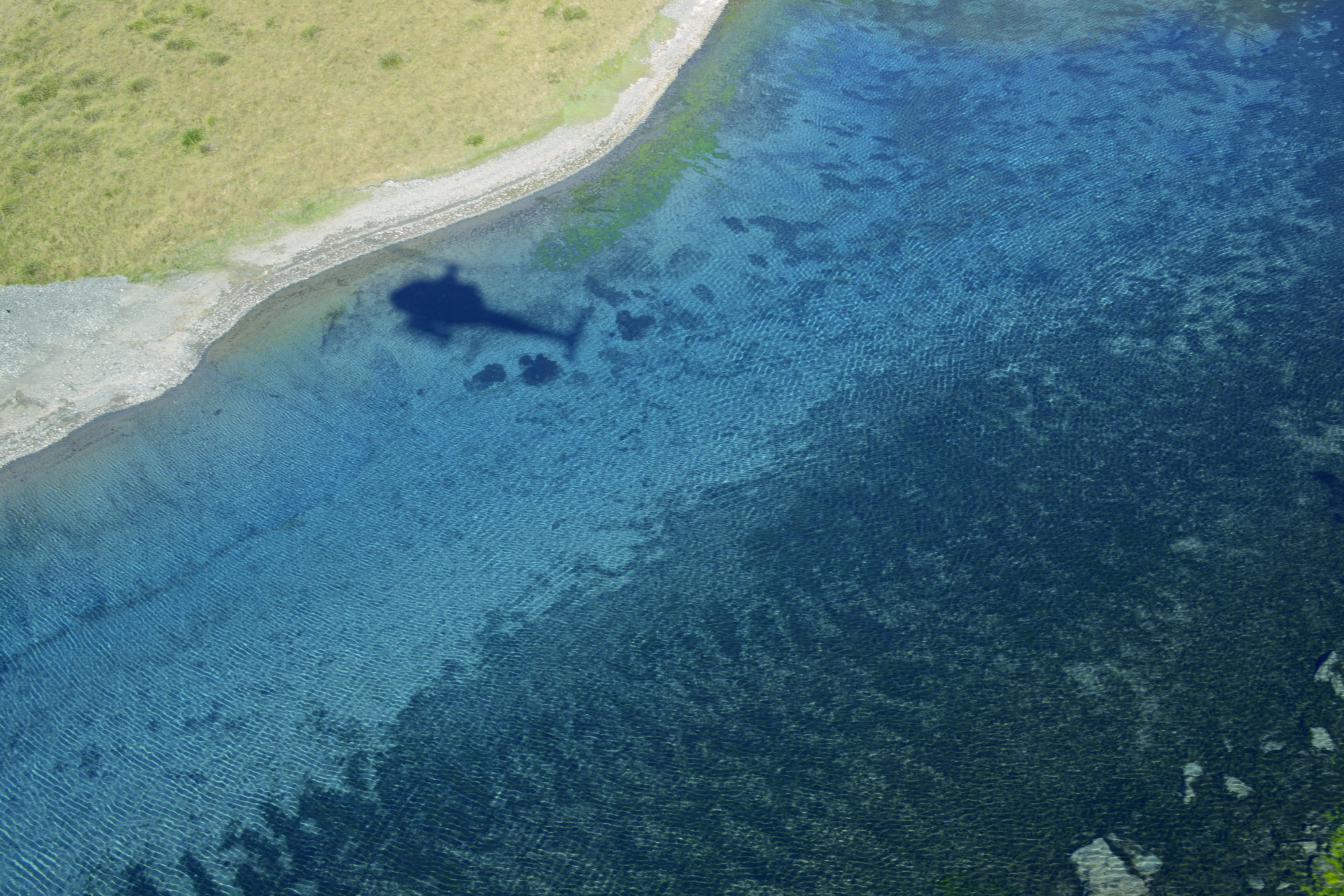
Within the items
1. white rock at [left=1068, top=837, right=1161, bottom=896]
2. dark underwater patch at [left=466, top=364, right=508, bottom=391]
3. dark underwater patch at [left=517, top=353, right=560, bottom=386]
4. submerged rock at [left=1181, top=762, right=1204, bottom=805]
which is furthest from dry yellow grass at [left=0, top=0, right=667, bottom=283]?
submerged rock at [left=1181, top=762, right=1204, bottom=805]

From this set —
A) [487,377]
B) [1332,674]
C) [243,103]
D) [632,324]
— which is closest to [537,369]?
[487,377]

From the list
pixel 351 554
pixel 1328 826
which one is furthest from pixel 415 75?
pixel 1328 826

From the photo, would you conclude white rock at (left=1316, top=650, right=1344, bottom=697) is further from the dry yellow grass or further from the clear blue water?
the dry yellow grass

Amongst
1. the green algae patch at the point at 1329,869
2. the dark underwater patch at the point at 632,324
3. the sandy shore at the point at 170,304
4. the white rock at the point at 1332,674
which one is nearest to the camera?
the green algae patch at the point at 1329,869

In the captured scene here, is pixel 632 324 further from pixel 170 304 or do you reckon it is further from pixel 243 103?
pixel 243 103

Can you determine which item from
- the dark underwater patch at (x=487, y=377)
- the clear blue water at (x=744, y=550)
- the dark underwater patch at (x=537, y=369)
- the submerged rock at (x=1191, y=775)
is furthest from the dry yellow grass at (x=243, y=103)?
the submerged rock at (x=1191, y=775)

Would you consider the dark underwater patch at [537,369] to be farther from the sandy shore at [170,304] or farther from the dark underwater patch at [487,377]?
the sandy shore at [170,304]
